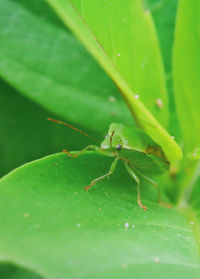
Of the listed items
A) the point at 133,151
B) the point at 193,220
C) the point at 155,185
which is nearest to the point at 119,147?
the point at 133,151

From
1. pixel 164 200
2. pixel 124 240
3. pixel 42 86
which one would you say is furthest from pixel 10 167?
pixel 124 240

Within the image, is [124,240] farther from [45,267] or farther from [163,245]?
[45,267]

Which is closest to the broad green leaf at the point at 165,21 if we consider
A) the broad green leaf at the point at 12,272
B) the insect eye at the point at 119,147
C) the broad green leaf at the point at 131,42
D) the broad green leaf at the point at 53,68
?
the broad green leaf at the point at 53,68

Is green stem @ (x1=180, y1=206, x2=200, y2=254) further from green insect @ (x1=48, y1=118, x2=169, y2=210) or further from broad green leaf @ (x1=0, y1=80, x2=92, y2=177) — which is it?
broad green leaf @ (x1=0, y1=80, x2=92, y2=177)

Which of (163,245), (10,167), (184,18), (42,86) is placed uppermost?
(184,18)

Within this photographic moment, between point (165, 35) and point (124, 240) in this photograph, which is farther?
point (165, 35)

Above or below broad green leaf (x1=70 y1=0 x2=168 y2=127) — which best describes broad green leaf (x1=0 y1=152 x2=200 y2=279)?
below

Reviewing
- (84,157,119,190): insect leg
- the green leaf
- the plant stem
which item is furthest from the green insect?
the green leaf
